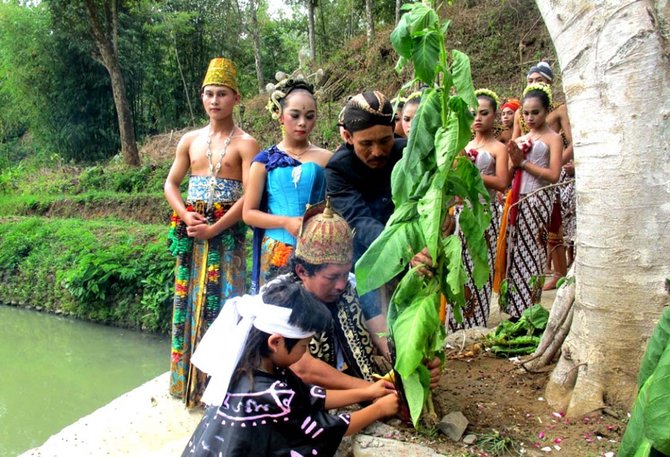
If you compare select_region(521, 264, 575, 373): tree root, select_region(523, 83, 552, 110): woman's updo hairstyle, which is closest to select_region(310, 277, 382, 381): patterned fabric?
select_region(521, 264, 575, 373): tree root

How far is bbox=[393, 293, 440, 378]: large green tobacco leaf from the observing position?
1796 millimetres

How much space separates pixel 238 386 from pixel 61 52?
58.0 feet

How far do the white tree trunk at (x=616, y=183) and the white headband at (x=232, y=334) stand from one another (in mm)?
981

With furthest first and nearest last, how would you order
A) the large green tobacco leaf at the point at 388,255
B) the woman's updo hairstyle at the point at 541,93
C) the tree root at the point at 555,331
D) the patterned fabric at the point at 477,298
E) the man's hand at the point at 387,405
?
the woman's updo hairstyle at the point at 541,93 → the patterned fabric at the point at 477,298 → the tree root at the point at 555,331 → the man's hand at the point at 387,405 → the large green tobacco leaf at the point at 388,255

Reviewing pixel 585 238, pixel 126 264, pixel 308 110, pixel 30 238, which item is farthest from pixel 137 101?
pixel 585 238

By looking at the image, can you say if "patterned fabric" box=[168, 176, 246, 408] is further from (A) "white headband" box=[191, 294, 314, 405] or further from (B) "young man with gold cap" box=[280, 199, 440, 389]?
(A) "white headband" box=[191, 294, 314, 405]

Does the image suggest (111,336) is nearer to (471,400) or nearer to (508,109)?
(508,109)

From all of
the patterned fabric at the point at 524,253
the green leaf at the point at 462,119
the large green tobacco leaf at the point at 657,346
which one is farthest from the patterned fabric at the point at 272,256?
the large green tobacco leaf at the point at 657,346

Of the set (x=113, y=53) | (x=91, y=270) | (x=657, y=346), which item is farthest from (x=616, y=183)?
(x=113, y=53)

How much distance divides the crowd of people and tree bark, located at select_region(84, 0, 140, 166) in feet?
36.7

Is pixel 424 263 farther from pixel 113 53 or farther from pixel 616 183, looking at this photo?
pixel 113 53

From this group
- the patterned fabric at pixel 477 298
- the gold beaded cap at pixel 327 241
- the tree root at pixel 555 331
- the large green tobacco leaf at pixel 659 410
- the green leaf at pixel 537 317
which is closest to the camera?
the large green tobacco leaf at pixel 659 410

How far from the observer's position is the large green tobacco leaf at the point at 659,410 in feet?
3.30

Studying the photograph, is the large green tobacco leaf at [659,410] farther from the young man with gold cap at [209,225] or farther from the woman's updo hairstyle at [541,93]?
the woman's updo hairstyle at [541,93]
